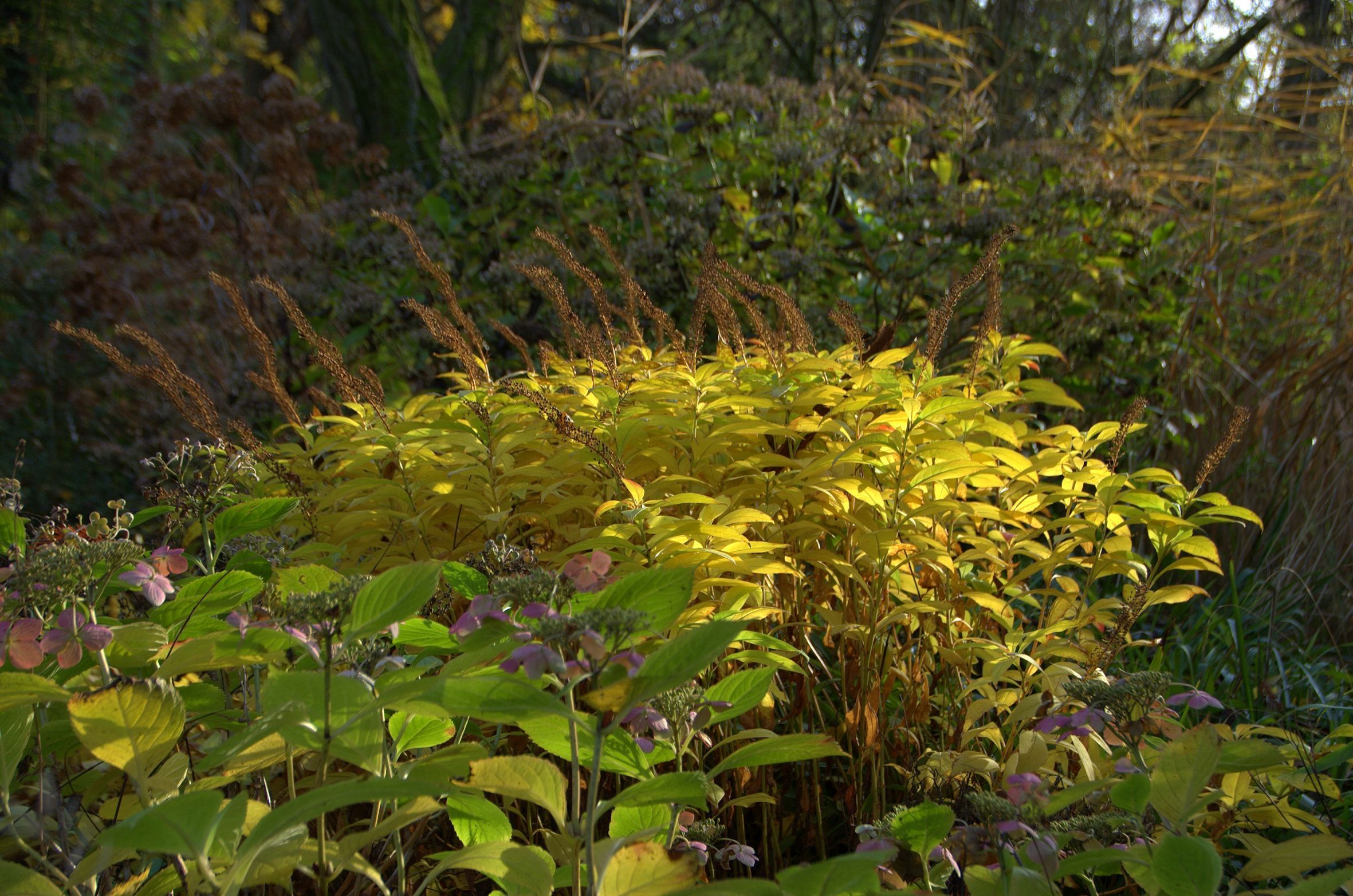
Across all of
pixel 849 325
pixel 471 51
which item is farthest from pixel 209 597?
pixel 471 51

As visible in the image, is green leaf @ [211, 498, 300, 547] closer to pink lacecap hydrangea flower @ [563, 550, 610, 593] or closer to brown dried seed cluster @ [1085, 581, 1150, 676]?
pink lacecap hydrangea flower @ [563, 550, 610, 593]

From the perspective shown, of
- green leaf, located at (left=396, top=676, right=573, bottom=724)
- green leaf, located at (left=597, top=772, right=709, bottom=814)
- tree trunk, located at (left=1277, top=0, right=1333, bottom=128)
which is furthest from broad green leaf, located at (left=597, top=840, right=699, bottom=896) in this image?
tree trunk, located at (left=1277, top=0, right=1333, bottom=128)

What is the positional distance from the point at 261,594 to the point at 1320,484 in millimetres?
3533

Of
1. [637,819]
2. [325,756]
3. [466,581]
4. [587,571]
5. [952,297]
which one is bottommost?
[637,819]

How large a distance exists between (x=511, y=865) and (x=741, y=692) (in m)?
0.38

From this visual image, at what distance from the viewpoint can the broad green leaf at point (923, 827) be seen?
1.08 m

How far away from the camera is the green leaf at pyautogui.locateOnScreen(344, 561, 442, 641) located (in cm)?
103

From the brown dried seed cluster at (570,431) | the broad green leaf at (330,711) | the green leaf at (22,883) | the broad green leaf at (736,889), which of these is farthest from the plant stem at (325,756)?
the brown dried seed cluster at (570,431)

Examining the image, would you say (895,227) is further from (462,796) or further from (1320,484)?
(462,796)

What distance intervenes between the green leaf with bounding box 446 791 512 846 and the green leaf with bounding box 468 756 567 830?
82mm

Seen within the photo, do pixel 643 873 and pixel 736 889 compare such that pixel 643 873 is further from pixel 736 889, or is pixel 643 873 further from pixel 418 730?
pixel 418 730

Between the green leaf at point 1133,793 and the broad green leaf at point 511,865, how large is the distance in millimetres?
604

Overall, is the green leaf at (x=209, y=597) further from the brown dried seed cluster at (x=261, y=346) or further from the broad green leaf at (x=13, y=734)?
the brown dried seed cluster at (x=261, y=346)

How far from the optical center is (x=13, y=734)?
115 centimetres
